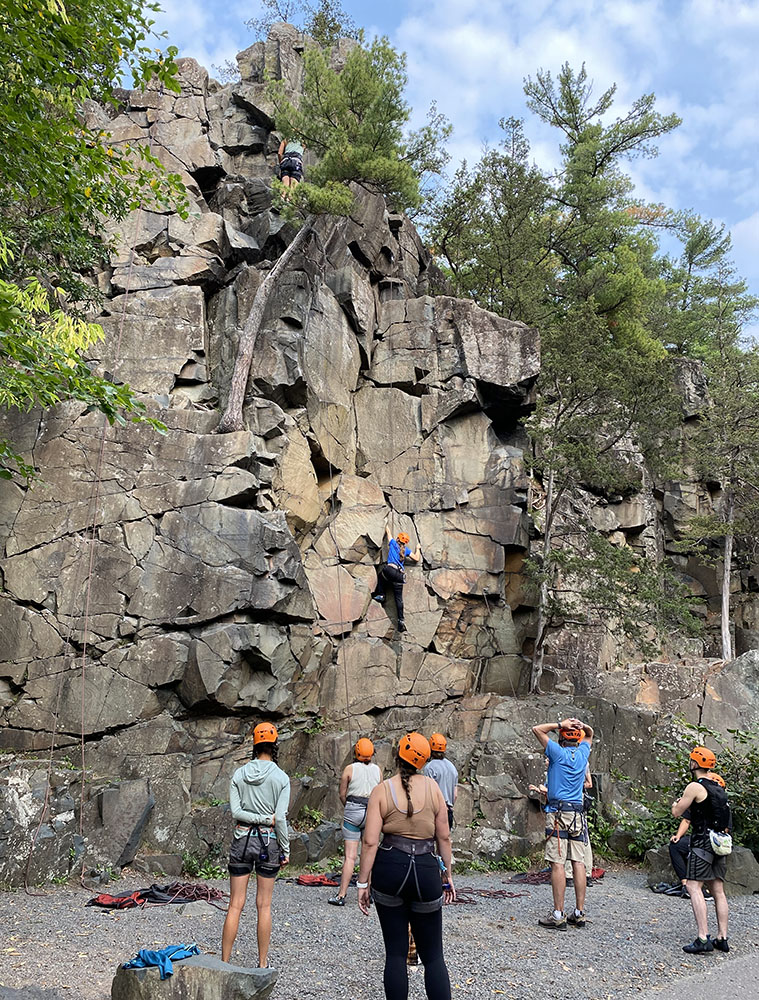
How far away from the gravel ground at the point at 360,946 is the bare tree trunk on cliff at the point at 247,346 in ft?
27.0

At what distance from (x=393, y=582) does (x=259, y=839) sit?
1002 cm

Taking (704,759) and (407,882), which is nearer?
(407,882)

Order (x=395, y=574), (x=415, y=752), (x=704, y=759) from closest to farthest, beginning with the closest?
(x=415, y=752) → (x=704, y=759) → (x=395, y=574)

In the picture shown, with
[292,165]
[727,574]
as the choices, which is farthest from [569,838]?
[727,574]

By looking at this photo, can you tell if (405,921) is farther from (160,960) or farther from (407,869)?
(160,960)

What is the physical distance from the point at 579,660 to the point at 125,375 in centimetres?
1235

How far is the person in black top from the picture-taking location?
6167 millimetres

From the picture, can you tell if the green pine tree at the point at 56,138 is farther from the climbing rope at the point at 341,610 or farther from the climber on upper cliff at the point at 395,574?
the climber on upper cliff at the point at 395,574

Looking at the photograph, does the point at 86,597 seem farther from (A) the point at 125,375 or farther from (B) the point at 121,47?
(B) the point at 121,47

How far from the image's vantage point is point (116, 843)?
366 inches

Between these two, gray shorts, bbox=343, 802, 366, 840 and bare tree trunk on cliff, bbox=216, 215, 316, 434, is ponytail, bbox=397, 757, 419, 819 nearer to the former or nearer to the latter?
gray shorts, bbox=343, 802, 366, 840

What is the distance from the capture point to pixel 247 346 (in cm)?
1464

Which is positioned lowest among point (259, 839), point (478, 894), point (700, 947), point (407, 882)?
point (478, 894)

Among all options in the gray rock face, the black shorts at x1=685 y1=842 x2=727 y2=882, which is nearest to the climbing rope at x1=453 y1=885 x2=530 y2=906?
the black shorts at x1=685 y1=842 x2=727 y2=882
